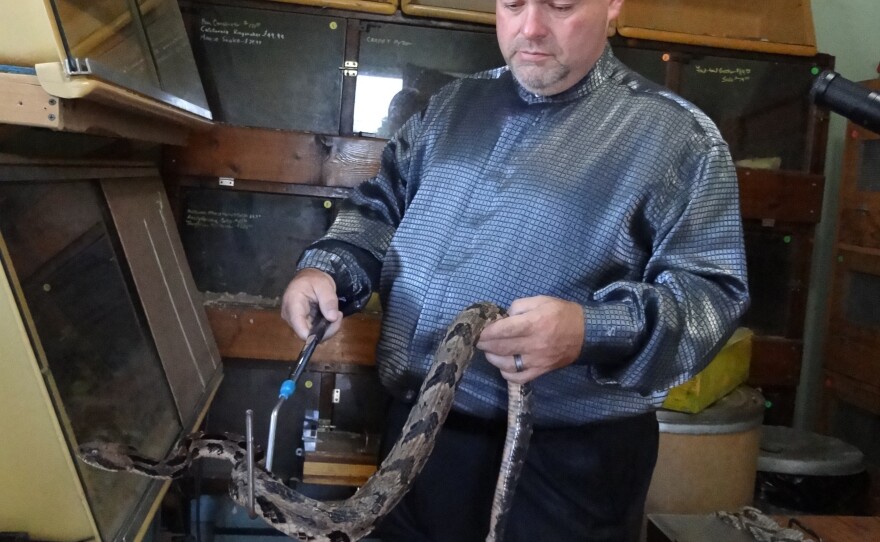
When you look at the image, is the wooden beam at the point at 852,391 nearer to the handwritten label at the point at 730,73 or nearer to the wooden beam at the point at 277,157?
the handwritten label at the point at 730,73

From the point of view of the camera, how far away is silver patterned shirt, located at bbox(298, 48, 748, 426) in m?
0.99

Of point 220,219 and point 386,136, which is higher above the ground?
point 386,136

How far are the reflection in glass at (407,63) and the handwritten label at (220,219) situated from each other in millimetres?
446

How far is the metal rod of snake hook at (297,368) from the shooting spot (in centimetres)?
72

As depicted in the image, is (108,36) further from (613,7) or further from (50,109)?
(613,7)

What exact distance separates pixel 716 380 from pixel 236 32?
1.75 meters

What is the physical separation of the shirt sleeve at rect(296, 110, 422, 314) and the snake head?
386 millimetres

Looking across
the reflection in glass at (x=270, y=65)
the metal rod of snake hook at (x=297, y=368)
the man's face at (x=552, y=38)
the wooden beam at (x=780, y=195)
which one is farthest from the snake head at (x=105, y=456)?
the wooden beam at (x=780, y=195)

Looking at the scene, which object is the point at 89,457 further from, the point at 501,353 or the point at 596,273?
the point at 596,273

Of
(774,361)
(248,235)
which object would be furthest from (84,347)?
(774,361)

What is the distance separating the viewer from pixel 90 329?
1275 mm

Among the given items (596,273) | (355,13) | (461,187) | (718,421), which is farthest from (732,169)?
(355,13)

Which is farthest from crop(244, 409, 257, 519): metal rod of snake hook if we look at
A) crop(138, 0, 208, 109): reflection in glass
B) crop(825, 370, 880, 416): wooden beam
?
crop(825, 370, 880, 416): wooden beam

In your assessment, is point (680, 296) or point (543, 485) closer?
point (680, 296)
